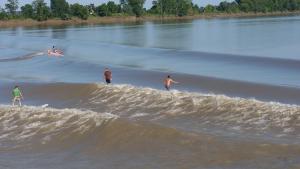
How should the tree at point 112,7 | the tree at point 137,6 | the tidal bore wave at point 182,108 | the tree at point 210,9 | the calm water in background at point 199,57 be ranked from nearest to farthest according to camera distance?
the tidal bore wave at point 182,108 → the calm water in background at point 199,57 → the tree at point 112,7 → the tree at point 137,6 → the tree at point 210,9

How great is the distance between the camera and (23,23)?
146500 millimetres

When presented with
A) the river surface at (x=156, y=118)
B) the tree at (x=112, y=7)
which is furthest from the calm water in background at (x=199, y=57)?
the tree at (x=112, y=7)

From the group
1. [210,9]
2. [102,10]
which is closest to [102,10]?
[102,10]

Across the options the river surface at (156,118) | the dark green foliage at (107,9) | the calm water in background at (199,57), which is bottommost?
the calm water in background at (199,57)

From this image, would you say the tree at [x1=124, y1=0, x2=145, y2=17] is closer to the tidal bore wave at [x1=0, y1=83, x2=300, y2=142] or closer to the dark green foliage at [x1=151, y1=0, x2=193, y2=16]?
the dark green foliage at [x1=151, y1=0, x2=193, y2=16]

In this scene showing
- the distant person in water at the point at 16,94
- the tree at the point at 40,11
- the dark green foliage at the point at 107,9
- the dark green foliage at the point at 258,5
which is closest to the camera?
the distant person in water at the point at 16,94

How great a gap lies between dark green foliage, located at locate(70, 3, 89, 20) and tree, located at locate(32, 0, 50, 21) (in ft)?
23.1

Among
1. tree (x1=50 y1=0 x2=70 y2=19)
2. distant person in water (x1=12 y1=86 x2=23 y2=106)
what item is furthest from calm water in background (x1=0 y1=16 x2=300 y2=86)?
tree (x1=50 y1=0 x2=70 y2=19)

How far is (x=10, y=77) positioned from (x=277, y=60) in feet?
66.2

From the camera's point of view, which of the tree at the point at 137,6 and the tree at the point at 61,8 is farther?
the tree at the point at 137,6

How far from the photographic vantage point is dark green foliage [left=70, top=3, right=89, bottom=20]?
148m

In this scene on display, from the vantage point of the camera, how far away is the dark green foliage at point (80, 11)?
487 feet

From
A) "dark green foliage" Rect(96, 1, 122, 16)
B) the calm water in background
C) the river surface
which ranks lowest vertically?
the calm water in background

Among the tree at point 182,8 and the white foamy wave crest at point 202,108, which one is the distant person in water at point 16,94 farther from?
the tree at point 182,8
